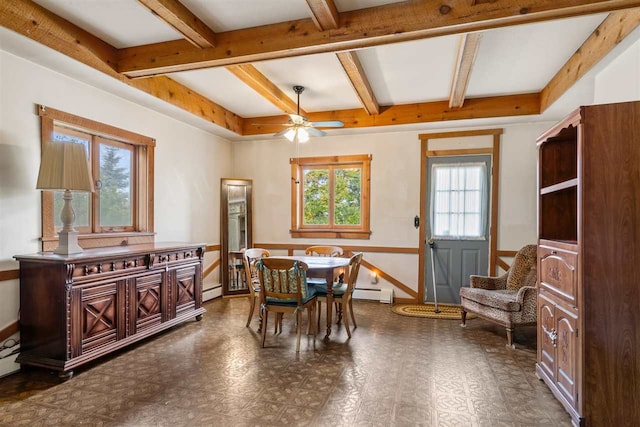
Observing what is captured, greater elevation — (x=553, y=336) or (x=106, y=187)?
(x=106, y=187)

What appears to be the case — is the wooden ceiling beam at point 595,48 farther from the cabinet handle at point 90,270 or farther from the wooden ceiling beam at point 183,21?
the cabinet handle at point 90,270

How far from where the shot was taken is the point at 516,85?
4059mm

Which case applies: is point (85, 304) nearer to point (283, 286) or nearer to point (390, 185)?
point (283, 286)

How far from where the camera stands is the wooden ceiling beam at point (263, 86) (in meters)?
3.54

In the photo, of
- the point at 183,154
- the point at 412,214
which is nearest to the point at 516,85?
Answer: the point at 412,214

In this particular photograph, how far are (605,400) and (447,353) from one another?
1.38 metres

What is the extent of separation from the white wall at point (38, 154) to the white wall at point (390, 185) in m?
1.02

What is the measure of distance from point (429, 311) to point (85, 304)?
12.9 ft

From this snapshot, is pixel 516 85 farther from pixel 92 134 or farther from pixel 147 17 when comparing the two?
pixel 92 134

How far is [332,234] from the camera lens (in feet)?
18.3

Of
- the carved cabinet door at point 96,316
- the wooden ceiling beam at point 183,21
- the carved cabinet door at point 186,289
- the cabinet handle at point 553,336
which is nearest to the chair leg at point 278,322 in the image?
the carved cabinet door at point 186,289

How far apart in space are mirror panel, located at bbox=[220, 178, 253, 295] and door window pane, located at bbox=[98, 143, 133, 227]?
1640mm

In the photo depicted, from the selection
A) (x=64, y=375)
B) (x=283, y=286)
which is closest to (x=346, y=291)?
(x=283, y=286)

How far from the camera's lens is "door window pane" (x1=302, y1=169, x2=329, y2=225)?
5.71 meters
